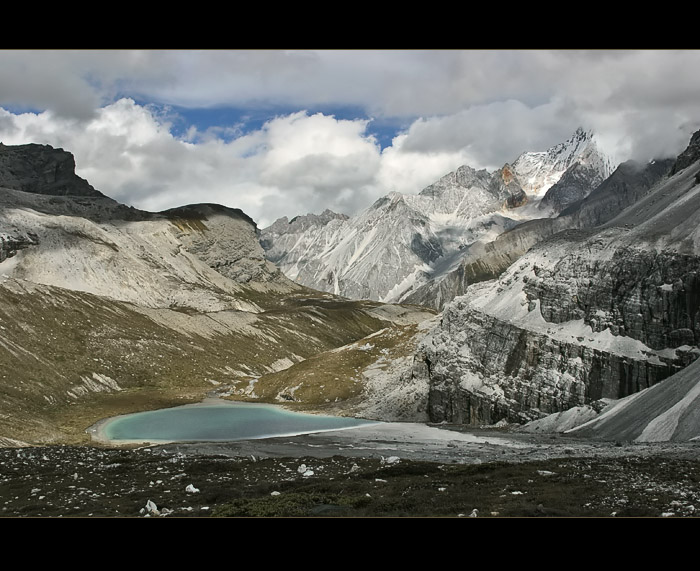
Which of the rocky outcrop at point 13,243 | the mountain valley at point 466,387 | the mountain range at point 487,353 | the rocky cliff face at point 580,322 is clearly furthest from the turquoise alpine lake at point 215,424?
the rocky outcrop at point 13,243

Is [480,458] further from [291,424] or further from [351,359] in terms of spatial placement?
[351,359]

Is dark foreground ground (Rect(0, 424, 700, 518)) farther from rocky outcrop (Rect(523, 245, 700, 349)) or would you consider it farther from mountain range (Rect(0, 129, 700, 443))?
rocky outcrop (Rect(523, 245, 700, 349))

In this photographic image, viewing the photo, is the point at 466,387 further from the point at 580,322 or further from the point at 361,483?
the point at 361,483

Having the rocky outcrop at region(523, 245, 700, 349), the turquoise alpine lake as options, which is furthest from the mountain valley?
the turquoise alpine lake

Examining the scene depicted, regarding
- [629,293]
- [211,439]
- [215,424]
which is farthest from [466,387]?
[215,424]

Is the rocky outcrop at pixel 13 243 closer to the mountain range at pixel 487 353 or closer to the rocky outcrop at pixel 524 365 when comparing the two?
the mountain range at pixel 487 353
